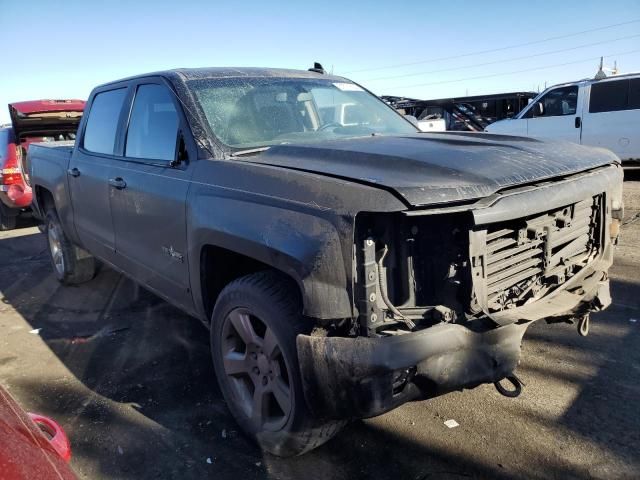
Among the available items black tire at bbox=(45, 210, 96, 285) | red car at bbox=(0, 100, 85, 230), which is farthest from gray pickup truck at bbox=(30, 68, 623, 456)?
red car at bbox=(0, 100, 85, 230)

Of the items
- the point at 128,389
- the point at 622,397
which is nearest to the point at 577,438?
the point at 622,397

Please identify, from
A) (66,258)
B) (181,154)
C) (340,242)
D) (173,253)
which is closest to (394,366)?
(340,242)

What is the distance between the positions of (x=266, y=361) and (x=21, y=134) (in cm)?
815

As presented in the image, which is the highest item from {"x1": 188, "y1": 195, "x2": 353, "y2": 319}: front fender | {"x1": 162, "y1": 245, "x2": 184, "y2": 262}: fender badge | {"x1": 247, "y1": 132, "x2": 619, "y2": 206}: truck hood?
{"x1": 247, "y1": 132, "x2": 619, "y2": 206}: truck hood

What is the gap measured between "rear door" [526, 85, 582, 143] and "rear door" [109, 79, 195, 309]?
9.49 meters

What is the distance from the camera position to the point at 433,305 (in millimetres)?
2283

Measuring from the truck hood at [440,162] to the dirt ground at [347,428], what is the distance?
1.32 metres

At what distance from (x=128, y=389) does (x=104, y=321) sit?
4.81 ft

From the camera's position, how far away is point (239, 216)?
257cm

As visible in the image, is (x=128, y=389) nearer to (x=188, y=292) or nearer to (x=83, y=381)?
(x=83, y=381)

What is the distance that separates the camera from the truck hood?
2.16 m

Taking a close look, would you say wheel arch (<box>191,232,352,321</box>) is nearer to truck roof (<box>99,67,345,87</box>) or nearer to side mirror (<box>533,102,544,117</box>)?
truck roof (<box>99,67,345,87</box>)

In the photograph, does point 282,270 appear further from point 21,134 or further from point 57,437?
point 21,134

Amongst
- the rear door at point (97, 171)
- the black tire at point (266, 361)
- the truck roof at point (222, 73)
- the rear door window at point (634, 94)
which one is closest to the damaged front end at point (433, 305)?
the black tire at point (266, 361)
